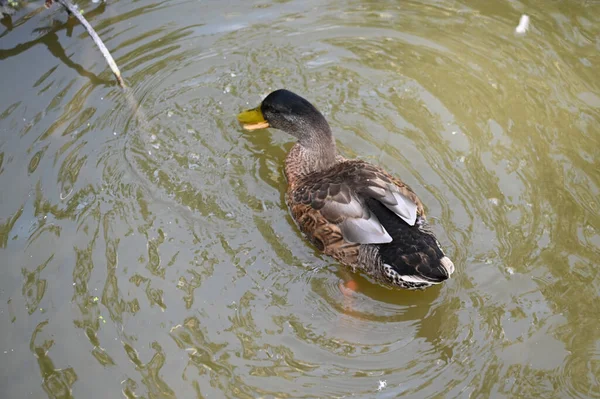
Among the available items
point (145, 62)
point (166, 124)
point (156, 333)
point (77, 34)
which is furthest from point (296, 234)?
point (77, 34)

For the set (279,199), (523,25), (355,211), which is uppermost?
(355,211)

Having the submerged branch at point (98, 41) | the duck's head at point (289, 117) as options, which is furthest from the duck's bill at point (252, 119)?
the submerged branch at point (98, 41)

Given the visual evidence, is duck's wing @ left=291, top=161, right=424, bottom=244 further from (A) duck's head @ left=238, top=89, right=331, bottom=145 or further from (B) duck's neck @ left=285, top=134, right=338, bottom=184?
(A) duck's head @ left=238, top=89, right=331, bottom=145

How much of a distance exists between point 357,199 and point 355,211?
0.11 m

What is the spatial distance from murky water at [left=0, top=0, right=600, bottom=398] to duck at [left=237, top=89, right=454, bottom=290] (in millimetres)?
222

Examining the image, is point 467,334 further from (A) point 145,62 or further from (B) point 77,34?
(B) point 77,34

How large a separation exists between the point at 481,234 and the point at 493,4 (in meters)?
3.45

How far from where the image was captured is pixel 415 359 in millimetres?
4215

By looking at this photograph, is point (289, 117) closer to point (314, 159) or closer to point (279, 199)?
point (314, 159)

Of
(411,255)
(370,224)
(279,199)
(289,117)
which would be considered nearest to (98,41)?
(289,117)

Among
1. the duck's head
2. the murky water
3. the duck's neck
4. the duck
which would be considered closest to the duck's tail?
the duck

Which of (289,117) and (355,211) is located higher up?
(289,117)

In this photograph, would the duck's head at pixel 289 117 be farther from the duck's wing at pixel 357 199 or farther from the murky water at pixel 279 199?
the duck's wing at pixel 357 199

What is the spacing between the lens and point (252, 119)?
572cm
